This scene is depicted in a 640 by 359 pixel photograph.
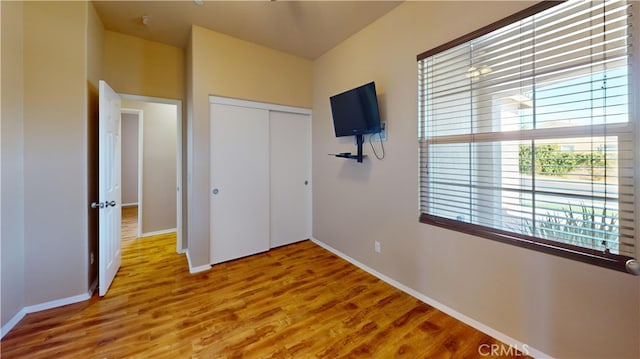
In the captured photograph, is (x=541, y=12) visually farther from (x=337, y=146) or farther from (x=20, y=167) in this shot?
(x=20, y=167)

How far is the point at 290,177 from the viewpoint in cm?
Answer: 371

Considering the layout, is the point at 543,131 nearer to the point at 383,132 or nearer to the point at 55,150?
the point at 383,132

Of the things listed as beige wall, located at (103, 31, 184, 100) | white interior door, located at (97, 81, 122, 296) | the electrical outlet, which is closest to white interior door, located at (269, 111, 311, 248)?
beige wall, located at (103, 31, 184, 100)

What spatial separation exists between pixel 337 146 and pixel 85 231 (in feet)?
9.10

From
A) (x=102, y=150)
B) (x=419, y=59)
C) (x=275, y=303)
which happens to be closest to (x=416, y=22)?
(x=419, y=59)

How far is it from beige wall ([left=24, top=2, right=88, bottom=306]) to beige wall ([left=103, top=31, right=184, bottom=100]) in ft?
2.46

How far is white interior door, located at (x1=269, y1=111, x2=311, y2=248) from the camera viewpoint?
3.57 m

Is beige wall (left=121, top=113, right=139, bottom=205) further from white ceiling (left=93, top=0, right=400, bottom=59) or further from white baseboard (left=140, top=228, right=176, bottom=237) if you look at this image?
white ceiling (left=93, top=0, right=400, bottom=59)

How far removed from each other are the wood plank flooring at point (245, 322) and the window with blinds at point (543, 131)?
2.90 ft

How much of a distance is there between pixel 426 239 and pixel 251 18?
2905mm

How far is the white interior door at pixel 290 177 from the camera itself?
357cm

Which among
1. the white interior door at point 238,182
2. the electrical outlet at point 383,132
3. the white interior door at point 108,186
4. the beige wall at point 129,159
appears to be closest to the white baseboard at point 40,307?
the white interior door at point 108,186

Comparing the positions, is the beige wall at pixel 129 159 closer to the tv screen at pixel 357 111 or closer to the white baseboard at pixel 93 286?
the white baseboard at pixel 93 286

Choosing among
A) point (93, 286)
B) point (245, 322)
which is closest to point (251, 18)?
point (245, 322)
